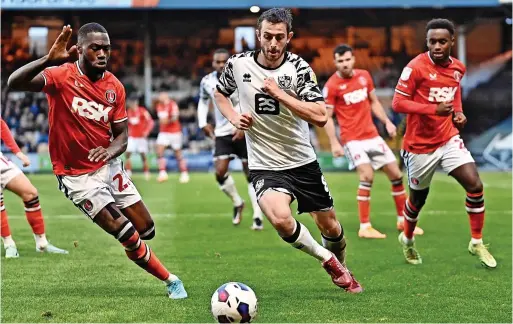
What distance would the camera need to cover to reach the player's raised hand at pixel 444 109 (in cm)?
767

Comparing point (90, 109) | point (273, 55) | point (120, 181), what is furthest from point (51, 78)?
point (273, 55)

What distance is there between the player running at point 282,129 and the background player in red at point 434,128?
1.70m

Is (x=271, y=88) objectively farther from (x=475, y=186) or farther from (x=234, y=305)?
(x=475, y=186)

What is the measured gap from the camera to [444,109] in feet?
25.2

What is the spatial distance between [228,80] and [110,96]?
1.00 meters

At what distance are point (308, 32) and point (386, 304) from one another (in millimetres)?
24574

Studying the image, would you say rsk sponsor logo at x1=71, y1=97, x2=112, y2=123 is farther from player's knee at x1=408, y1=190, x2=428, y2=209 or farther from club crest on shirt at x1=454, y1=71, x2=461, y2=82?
club crest on shirt at x1=454, y1=71, x2=461, y2=82

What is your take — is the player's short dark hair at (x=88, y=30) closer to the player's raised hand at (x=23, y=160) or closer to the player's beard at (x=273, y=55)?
the player's beard at (x=273, y=55)

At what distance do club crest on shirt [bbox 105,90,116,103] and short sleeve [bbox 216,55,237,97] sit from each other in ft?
2.91

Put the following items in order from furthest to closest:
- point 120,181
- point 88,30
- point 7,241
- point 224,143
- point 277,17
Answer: point 224,143 < point 7,241 < point 120,181 < point 88,30 < point 277,17

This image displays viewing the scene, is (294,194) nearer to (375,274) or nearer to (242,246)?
(375,274)

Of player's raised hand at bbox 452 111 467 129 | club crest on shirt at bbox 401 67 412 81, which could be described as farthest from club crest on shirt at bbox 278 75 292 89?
player's raised hand at bbox 452 111 467 129

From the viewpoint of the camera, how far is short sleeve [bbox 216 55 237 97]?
682 centimetres

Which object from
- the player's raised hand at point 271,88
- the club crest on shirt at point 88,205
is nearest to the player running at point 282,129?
the player's raised hand at point 271,88
